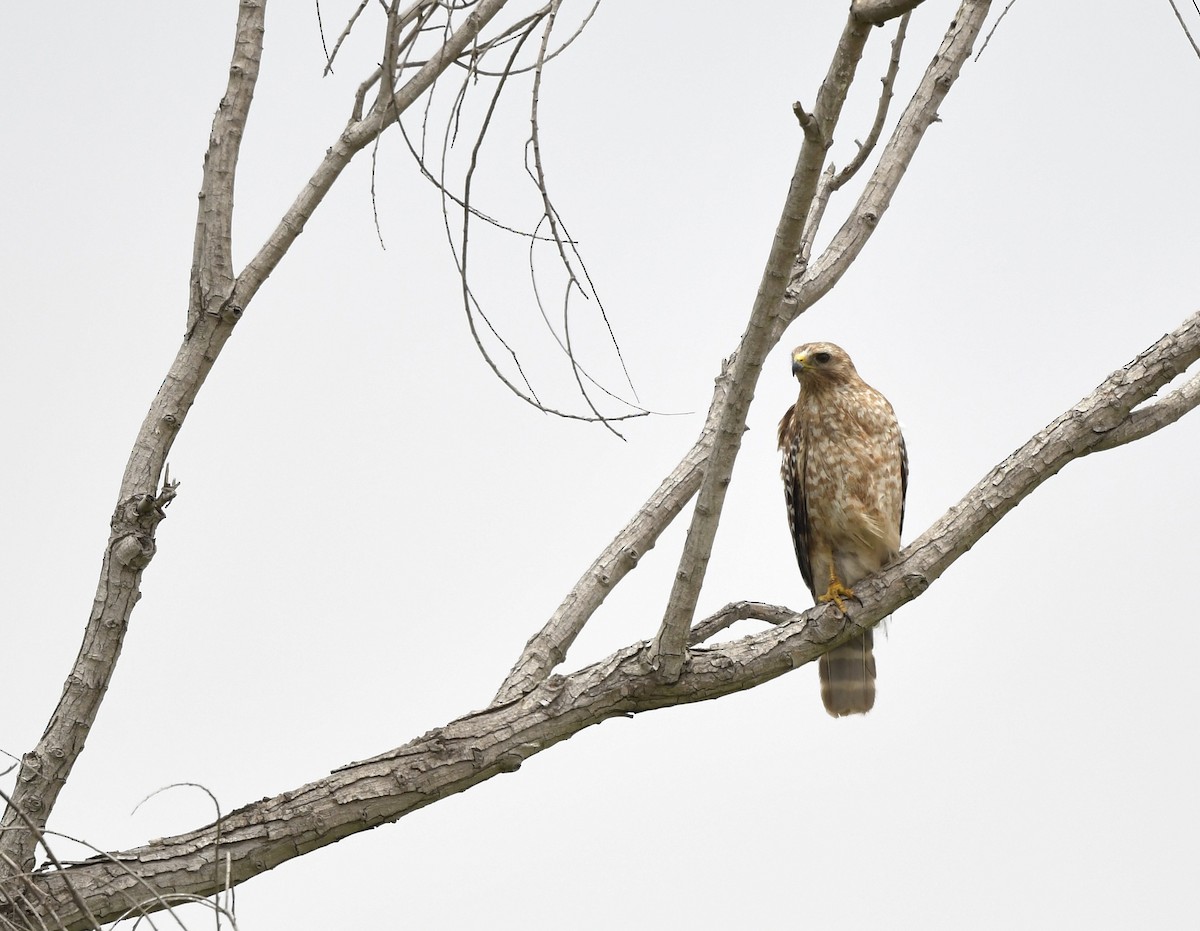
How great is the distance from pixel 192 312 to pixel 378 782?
48.0 inches

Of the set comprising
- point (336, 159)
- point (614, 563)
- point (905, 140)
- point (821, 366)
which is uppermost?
point (905, 140)

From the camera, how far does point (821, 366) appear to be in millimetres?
4043

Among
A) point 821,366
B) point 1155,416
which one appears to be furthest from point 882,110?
point 1155,416

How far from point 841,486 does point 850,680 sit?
0.63 metres

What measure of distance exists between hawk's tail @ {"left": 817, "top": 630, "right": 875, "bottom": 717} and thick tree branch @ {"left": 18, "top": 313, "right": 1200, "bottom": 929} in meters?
0.83

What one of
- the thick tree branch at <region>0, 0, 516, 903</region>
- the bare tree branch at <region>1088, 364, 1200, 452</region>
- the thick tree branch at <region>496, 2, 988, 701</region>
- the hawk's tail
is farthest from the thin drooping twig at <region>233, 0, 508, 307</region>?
the hawk's tail

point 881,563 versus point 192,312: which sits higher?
point 192,312

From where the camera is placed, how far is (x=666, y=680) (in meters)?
2.91

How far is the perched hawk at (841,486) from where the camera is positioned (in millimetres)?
3826

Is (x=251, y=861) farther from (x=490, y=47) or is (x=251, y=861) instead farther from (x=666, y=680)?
(x=490, y=47)

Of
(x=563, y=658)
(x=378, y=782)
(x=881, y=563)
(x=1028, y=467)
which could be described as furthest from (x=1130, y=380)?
(x=378, y=782)

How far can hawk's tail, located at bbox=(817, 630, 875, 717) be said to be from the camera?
397cm

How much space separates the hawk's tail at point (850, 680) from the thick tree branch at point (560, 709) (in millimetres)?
828

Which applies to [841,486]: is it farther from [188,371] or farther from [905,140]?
[188,371]
